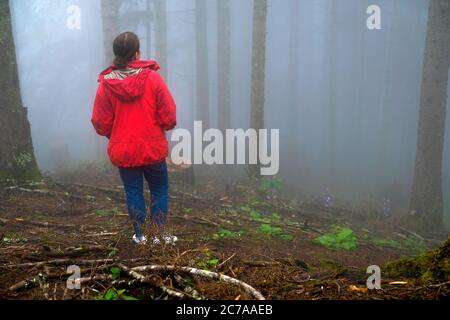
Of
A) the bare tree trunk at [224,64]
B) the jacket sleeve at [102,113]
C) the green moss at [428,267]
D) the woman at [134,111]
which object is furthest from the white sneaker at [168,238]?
the bare tree trunk at [224,64]

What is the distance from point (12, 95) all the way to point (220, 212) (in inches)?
170

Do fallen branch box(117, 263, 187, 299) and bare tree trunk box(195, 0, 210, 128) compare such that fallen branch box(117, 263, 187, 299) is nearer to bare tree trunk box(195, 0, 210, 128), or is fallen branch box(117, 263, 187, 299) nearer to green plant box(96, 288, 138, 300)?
green plant box(96, 288, 138, 300)

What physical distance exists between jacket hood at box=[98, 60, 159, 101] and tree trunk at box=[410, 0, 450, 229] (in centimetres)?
777

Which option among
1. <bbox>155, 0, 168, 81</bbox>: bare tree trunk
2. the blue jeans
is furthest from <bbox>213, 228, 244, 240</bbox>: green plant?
<bbox>155, 0, 168, 81</bbox>: bare tree trunk

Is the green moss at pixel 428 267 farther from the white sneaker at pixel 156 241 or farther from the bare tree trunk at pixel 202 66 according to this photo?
the bare tree trunk at pixel 202 66

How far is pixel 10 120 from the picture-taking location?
23.7ft

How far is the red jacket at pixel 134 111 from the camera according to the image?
15.8 feet

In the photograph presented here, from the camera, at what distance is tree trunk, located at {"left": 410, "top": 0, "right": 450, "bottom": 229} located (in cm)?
977

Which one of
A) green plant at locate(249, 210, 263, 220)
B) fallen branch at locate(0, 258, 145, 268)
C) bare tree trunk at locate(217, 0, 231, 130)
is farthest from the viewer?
bare tree trunk at locate(217, 0, 231, 130)

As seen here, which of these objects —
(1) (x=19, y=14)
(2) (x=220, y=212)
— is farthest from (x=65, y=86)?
(2) (x=220, y=212)

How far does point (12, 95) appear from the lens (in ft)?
23.9

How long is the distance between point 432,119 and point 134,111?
8.04 metres

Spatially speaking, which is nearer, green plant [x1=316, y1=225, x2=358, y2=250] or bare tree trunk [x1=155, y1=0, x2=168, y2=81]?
green plant [x1=316, y1=225, x2=358, y2=250]
